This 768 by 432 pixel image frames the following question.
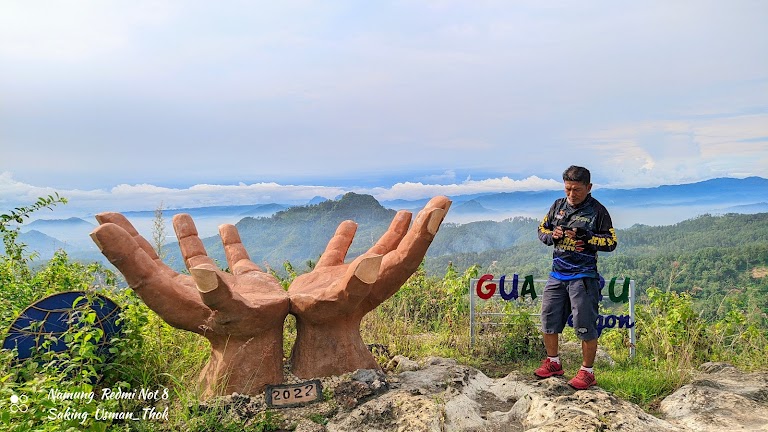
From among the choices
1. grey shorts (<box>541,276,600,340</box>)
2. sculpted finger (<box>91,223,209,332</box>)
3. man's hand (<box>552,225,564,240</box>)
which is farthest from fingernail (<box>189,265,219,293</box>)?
→ grey shorts (<box>541,276,600,340</box>)

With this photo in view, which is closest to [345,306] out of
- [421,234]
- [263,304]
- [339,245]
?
[263,304]

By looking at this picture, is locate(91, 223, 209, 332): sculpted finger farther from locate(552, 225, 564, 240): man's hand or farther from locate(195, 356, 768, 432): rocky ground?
locate(552, 225, 564, 240): man's hand

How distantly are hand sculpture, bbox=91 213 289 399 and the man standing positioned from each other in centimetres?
233

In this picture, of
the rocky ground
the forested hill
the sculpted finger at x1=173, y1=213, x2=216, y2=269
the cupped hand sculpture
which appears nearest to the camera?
the rocky ground

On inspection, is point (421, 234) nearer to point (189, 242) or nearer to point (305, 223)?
point (189, 242)

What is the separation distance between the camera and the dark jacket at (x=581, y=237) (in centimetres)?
469

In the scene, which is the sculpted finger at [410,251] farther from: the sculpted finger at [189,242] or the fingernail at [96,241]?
the fingernail at [96,241]

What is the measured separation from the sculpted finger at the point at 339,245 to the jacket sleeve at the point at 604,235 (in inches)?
89.4

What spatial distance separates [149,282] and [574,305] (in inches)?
133

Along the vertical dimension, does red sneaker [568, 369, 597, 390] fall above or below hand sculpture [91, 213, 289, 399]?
below

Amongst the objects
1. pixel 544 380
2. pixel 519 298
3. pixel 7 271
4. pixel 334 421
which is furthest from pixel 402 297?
pixel 7 271

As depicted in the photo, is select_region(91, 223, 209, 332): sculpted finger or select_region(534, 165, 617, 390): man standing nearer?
select_region(91, 223, 209, 332): sculpted finger

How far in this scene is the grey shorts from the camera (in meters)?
4.77

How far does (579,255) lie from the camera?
4793 mm
